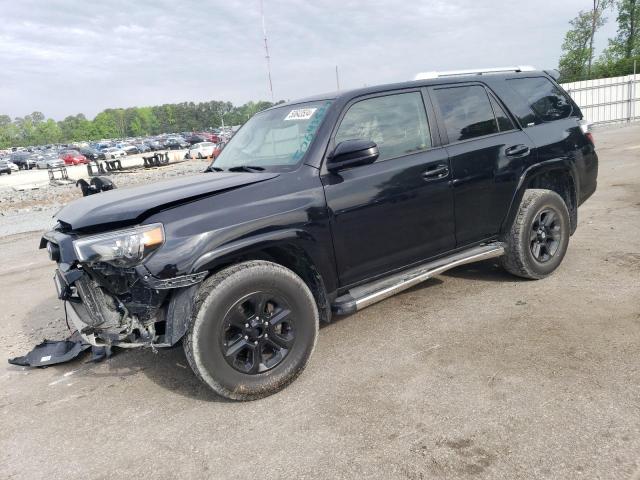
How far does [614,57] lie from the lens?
182ft

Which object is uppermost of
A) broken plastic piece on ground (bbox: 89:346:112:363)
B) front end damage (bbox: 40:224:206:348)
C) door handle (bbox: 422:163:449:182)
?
door handle (bbox: 422:163:449:182)

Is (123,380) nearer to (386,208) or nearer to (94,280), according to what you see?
(94,280)

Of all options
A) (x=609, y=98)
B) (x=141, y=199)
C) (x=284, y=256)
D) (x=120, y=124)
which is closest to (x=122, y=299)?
(x=141, y=199)

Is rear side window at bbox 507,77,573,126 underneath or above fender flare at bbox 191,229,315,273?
above

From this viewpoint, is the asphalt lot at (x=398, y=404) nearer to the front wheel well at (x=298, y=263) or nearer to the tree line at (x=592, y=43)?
the front wheel well at (x=298, y=263)

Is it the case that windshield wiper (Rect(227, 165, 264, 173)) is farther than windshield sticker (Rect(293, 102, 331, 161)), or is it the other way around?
windshield wiper (Rect(227, 165, 264, 173))

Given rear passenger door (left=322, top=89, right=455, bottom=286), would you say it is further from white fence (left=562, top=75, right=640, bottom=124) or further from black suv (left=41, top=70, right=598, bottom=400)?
white fence (left=562, top=75, right=640, bottom=124)

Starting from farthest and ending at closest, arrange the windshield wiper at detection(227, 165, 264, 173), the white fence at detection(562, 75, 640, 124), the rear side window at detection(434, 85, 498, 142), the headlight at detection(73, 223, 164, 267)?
the white fence at detection(562, 75, 640, 124)
the rear side window at detection(434, 85, 498, 142)
the windshield wiper at detection(227, 165, 264, 173)
the headlight at detection(73, 223, 164, 267)

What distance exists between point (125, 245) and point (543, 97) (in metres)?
4.12

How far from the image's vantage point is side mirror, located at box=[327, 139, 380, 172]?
10.5 ft

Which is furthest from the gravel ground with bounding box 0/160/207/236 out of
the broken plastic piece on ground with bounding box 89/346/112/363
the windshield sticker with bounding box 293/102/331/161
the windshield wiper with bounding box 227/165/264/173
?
the windshield sticker with bounding box 293/102/331/161

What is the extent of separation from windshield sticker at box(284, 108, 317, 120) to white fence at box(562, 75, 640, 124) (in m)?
20.3

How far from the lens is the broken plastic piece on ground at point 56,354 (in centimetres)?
390

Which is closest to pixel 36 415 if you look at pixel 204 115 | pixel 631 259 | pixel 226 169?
pixel 226 169
